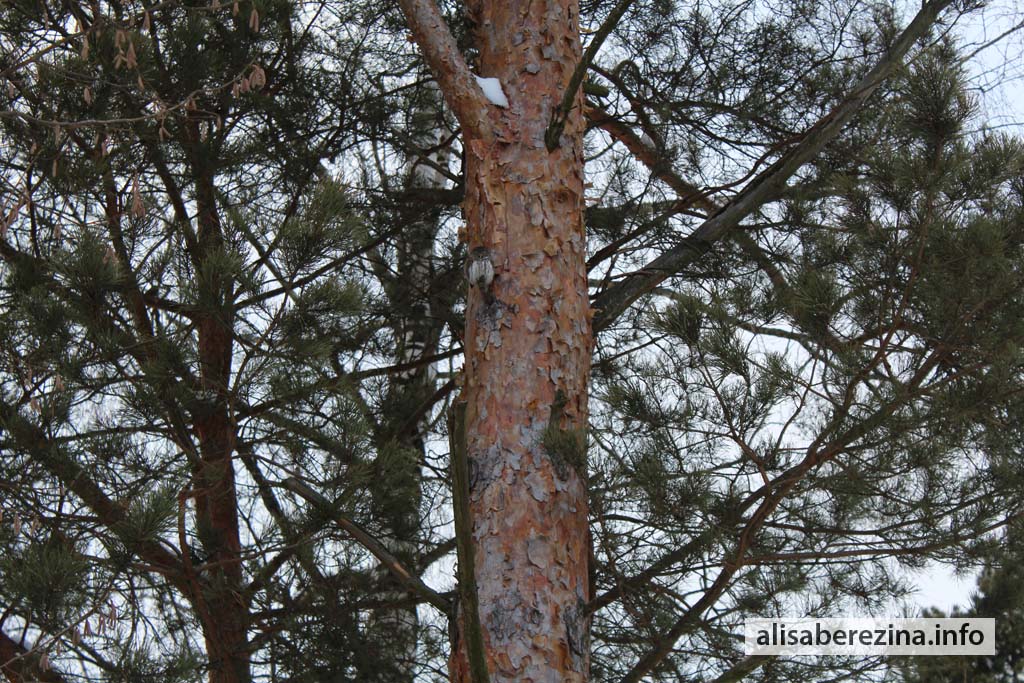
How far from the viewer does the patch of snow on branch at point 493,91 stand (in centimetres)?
301

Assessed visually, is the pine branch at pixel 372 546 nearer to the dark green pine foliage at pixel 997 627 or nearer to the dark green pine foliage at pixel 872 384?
the dark green pine foliage at pixel 872 384

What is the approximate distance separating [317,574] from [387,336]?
998 millimetres

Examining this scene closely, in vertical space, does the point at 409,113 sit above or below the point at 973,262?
above

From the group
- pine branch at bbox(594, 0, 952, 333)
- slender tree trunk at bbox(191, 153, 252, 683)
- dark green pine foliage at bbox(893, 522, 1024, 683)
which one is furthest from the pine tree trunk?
dark green pine foliage at bbox(893, 522, 1024, 683)

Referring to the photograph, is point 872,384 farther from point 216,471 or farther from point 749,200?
point 216,471

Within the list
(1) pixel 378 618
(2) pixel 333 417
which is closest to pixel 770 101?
(2) pixel 333 417

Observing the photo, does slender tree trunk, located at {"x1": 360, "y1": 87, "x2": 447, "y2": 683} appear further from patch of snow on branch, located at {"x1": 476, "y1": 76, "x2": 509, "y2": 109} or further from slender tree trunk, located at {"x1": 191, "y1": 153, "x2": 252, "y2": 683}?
patch of snow on branch, located at {"x1": 476, "y1": 76, "x2": 509, "y2": 109}

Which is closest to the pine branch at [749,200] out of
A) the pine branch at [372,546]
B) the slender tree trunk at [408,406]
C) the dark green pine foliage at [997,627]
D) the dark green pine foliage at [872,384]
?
the dark green pine foliage at [872,384]

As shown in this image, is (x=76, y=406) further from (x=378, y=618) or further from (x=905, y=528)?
(x=905, y=528)

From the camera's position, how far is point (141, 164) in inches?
154
